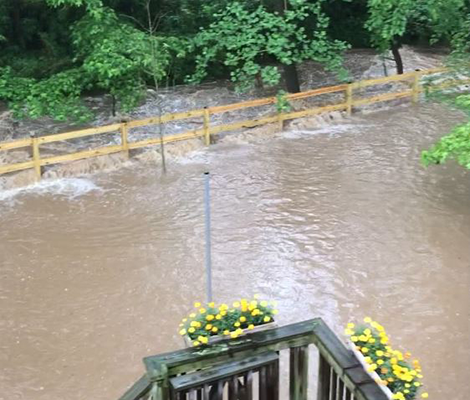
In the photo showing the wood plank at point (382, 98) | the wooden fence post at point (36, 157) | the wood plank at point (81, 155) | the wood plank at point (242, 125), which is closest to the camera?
the wooden fence post at point (36, 157)

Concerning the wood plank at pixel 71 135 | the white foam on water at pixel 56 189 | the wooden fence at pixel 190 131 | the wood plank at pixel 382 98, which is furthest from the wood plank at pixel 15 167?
the wood plank at pixel 382 98

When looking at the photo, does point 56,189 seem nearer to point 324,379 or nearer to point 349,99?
point 349,99

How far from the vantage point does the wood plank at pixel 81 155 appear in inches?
403

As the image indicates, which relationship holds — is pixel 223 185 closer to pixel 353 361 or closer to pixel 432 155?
pixel 432 155

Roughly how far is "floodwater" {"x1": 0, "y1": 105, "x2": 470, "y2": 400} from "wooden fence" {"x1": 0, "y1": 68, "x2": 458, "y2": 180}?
395 mm

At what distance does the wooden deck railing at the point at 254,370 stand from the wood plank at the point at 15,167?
7.24 meters

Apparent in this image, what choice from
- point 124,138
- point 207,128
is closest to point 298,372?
point 124,138

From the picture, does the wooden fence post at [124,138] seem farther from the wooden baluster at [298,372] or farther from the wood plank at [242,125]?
the wooden baluster at [298,372]

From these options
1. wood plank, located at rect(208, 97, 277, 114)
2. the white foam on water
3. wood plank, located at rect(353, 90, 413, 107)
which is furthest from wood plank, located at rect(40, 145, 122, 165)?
wood plank, located at rect(353, 90, 413, 107)

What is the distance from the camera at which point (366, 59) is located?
16.7 meters

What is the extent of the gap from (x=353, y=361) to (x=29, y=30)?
41.0ft

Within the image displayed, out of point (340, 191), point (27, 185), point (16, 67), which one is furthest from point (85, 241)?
point (16, 67)

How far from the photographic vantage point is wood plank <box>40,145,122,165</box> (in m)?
10.2

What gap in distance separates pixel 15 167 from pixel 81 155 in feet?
3.48
